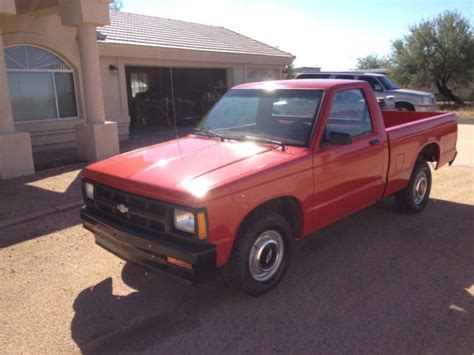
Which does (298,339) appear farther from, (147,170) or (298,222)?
(147,170)

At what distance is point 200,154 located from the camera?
Answer: 4086mm

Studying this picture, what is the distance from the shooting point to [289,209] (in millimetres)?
4086

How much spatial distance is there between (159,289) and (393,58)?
31067mm

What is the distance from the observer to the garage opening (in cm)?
1962

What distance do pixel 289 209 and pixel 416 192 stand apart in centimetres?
273

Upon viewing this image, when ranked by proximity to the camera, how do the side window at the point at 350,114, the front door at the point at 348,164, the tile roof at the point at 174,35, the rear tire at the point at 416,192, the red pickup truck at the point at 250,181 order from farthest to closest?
the tile roof at the point at 174,35 → the rear tire at the point at 416,192 → the side window at the point at 350,114 → the front door at the point at 348,164 → the red pickup truck at the point at 250,181

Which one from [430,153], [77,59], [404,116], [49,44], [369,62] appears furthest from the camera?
[369,62]

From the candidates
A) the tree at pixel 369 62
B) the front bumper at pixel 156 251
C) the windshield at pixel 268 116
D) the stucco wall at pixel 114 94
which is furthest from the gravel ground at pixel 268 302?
the tree at pixel 369 62

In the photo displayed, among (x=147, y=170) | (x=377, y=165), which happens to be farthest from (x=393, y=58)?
(x=147, y=170)

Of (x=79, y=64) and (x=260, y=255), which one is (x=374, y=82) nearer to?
(x=79, y=64)

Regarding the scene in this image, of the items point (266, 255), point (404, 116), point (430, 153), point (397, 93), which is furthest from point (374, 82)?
point (266, 255)

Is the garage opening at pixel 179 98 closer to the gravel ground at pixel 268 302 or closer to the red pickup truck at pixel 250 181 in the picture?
the red pickup truck at pixel 250 181

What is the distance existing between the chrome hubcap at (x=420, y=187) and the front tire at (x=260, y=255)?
279 cm

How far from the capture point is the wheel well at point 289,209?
3.93 metres
